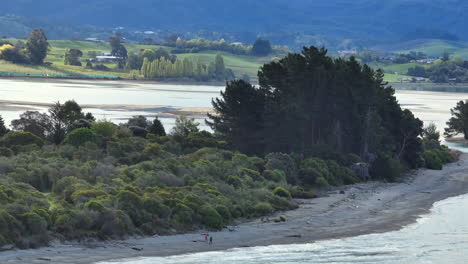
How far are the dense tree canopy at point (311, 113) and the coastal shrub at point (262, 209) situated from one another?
78.5ft

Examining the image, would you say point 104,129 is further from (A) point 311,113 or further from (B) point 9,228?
(B) point 9,228

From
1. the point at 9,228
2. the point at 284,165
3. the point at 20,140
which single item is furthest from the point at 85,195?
the point at 20,140

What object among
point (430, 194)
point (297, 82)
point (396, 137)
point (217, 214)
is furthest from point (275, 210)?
point (396, 137)

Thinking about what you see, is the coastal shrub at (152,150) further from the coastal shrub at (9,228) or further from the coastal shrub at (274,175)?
the coastal shrub at (9,228)

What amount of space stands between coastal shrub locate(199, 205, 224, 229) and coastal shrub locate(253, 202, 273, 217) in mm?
4803

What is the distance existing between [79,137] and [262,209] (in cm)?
2201

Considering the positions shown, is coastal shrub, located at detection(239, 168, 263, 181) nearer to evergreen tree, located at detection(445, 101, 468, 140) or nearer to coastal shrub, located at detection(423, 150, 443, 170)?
coastal shrub, located at detection(423, 150, 443, 170)

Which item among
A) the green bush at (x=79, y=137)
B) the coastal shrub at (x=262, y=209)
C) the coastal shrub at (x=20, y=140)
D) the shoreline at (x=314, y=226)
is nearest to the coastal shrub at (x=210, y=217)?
the shoreline at (x=314, y=226)

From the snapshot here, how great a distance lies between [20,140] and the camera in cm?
6844

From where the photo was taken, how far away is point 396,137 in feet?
291

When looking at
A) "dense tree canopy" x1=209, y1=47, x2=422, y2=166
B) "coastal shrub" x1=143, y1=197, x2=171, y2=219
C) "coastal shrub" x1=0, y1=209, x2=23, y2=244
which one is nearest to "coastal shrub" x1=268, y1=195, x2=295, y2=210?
"coastal shrub" x1=143, y1=197, x2=171, y2=219

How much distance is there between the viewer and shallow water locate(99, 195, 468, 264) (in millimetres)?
39625

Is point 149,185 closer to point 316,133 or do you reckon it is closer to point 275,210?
point 275,210

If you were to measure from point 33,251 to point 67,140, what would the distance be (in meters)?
32.0
